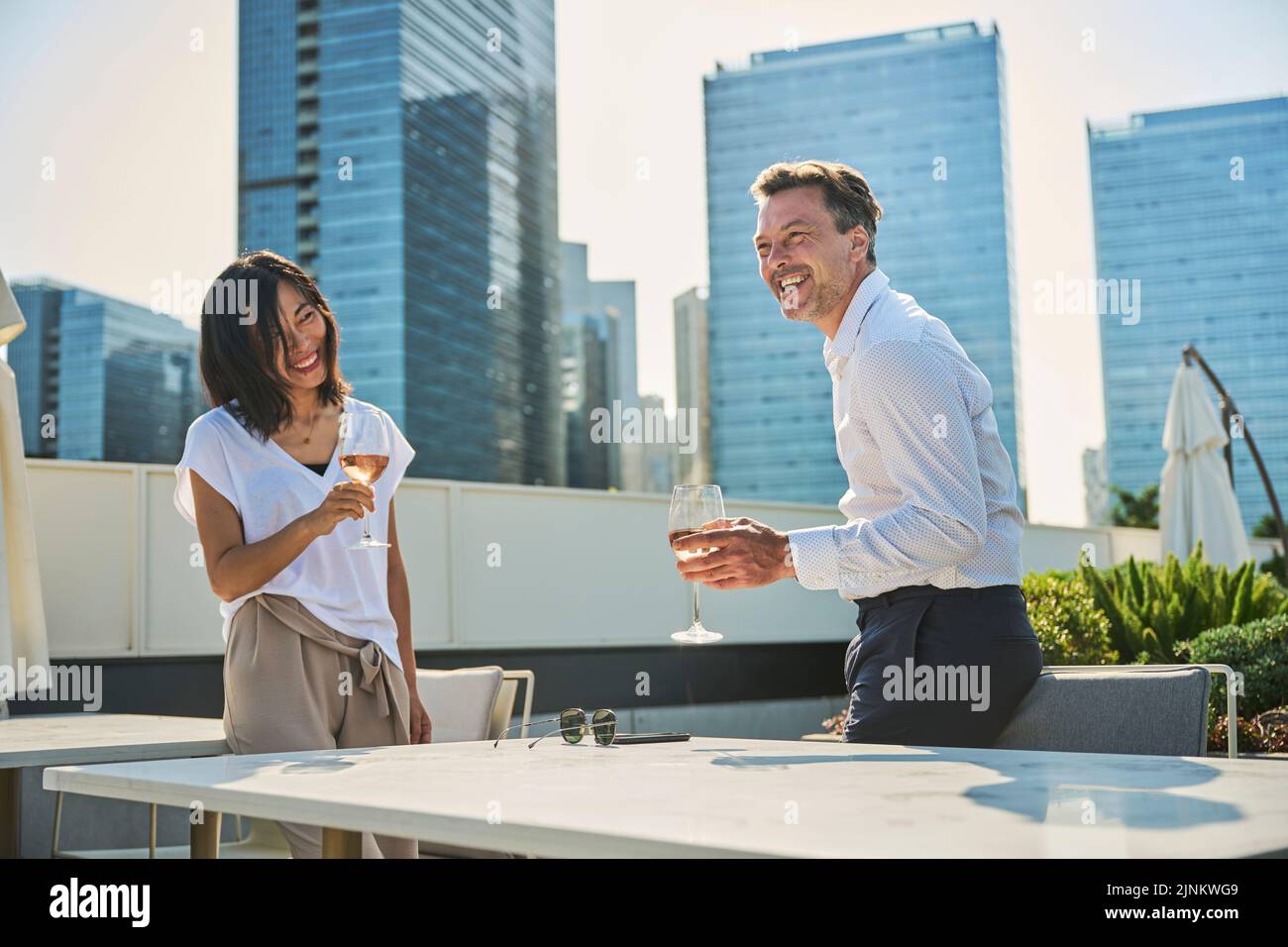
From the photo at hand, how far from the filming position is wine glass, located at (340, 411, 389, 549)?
2.24 m

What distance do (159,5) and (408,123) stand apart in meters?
27.3

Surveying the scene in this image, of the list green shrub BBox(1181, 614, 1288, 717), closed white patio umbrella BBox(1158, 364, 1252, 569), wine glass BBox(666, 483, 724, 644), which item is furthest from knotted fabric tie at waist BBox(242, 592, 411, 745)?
closed white patio umbrella BBox(1158, 364, 1252, 569)

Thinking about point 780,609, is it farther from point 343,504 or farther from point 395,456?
point 343,504

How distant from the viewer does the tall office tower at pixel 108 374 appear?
50156 millimetres

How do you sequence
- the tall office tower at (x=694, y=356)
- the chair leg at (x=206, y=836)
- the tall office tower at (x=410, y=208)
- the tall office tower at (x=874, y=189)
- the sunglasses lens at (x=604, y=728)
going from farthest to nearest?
1. the tall office tower at (x=694, y=356)
2. the tall office tower at (x=874, y=189)
3. the tall office tower at (x=410, y=208)
4. the sunglasses lens at (x=604, y=728)
5. the chair leg at (x=206, y=836)

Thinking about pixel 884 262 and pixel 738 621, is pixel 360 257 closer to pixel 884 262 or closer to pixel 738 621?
pixel 884 262

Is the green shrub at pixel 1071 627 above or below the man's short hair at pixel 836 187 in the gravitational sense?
below

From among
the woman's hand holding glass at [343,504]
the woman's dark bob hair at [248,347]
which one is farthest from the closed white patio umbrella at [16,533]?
the woman's hand holding glass at [343,504]

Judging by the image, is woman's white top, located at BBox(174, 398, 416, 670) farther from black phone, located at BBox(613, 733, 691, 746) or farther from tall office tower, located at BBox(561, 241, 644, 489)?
tall office tower, located at BBox(561, 241, 644, 489)

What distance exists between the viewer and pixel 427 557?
22.6 feet

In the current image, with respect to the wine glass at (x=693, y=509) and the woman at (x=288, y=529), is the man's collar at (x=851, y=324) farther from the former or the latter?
the woman at (x=288, y=529)

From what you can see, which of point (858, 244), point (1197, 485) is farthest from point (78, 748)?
point (1197, 485)

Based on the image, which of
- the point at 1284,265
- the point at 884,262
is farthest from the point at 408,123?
the point at 1284,265

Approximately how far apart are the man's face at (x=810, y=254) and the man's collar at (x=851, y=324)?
0.06m
